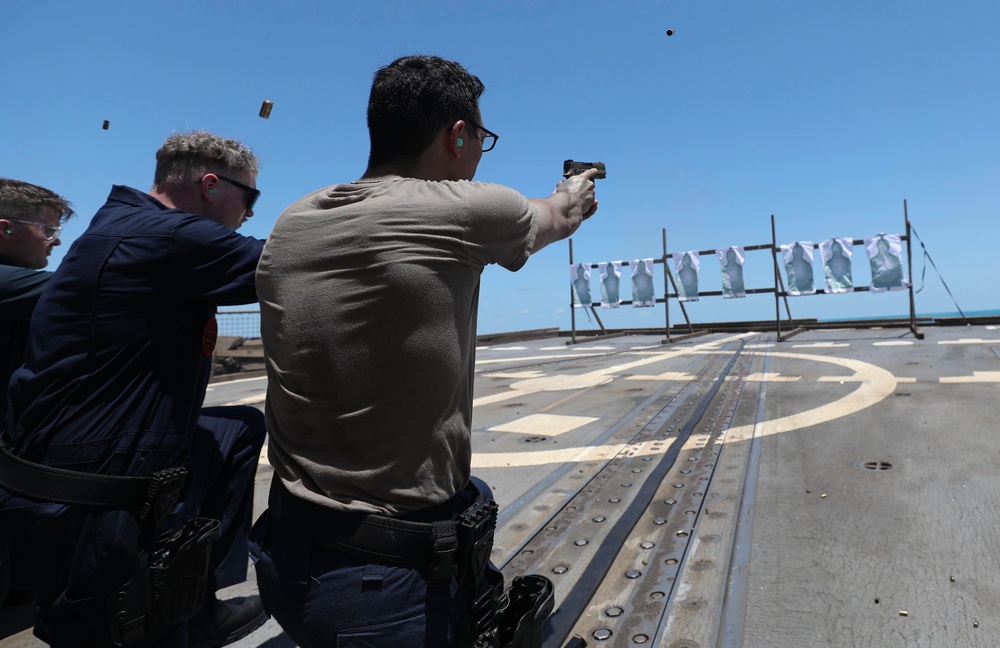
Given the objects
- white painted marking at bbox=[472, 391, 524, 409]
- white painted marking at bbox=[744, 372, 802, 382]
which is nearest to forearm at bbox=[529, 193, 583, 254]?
white painted marking at bbox=[472, 391, 524, 409]

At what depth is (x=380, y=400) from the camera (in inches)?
40.4

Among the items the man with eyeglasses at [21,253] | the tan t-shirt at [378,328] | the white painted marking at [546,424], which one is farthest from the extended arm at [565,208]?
the white painted marking at [546,424]

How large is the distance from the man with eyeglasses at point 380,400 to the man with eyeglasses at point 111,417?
457 millimetres

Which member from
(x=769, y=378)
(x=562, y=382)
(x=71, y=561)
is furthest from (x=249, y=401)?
(x=769, y=378)

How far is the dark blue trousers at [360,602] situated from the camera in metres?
1.02

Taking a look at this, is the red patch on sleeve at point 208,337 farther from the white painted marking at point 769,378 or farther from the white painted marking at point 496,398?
the white painted marking at point 769,378

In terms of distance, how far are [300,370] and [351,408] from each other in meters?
0.13

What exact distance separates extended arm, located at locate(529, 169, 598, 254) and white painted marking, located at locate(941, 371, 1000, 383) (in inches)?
247

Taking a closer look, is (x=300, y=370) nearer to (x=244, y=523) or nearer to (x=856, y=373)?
(x=244, y=523)

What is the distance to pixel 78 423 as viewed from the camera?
55.9 inches

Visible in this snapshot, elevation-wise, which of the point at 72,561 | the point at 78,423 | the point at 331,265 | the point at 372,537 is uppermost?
the point at 331,265

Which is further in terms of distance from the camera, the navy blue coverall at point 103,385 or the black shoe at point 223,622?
the black shoe at point 223,622

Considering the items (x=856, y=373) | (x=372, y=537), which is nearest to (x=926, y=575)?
(x=372, y=537)

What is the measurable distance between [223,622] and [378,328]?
144 centimetres
